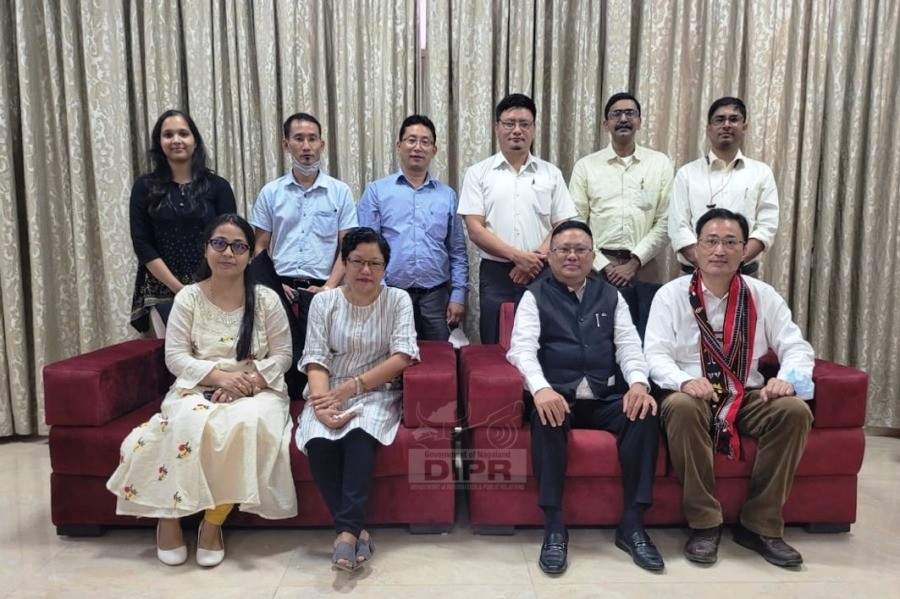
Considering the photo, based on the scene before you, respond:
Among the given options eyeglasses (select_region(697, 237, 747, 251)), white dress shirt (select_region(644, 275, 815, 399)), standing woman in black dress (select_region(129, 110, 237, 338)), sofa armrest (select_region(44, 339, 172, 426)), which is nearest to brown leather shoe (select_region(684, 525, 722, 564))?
white dress shirt (select_region(644, 275, 815, 399))

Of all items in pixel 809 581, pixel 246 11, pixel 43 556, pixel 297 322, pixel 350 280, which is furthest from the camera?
pixel 246 11

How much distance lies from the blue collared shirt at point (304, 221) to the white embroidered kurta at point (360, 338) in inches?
21.3

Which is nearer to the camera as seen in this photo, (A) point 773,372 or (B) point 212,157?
(A) point 773,372

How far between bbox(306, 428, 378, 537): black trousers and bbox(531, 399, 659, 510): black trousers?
22.2 inches

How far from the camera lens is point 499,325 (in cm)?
263

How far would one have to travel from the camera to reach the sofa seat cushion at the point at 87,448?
6.52ft

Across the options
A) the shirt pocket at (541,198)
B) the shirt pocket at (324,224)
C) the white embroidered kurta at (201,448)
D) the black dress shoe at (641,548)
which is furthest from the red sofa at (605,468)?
the shirt pocket at (324,224)

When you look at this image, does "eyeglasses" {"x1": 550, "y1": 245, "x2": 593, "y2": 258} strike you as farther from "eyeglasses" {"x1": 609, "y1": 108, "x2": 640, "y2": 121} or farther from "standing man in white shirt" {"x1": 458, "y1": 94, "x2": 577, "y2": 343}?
"eyeglasses" {"x1": 609, "y1": 108, "x2": 640, "y2": 121}

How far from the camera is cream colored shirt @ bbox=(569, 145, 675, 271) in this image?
2.77m

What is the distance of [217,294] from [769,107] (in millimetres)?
2831

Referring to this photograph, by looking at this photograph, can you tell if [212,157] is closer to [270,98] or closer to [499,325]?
[270,98]

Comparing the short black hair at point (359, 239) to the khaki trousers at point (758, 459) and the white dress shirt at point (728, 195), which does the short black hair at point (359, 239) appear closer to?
the khaki trousers at point (758, 459)

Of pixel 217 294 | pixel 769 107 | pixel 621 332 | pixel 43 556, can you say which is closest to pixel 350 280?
pixel 217 294

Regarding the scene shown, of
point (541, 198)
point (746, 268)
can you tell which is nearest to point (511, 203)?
point (541, 198)
